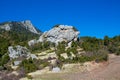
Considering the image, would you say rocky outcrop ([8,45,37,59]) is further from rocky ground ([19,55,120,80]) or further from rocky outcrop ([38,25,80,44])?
rocky ground ([19,55,120,80])

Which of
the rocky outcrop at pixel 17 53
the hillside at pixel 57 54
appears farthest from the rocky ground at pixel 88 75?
the rocky outcrop at pixel 17 53

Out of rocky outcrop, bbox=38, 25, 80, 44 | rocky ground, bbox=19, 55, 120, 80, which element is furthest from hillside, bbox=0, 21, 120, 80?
rocky ground, bbox=19, 55, 120, 80

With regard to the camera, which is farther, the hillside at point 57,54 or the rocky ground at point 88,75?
the hillside at point 57,54

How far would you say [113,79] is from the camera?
34.2 metres

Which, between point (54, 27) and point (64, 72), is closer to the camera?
point (64, 72)

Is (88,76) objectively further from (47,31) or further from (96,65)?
(47,31)

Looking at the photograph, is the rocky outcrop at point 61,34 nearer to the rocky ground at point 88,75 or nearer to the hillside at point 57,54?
the hillside at point 57,54

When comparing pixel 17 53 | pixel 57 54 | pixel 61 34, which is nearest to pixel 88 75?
pixel 57 54

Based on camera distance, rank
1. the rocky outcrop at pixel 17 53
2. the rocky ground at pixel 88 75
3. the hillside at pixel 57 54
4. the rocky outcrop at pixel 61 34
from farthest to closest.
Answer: the rocky outcrop at pixel 61 34
the rocky outcrop at pixel 17 53
the hillside at pixel 57 54
the rocky ground at pixel 88 75

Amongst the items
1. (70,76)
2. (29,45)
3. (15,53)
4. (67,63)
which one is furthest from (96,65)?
(29,45)

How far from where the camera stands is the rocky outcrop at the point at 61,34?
284 feet

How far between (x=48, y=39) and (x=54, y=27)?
5.96m

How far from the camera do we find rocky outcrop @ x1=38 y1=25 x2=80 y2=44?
86.5m

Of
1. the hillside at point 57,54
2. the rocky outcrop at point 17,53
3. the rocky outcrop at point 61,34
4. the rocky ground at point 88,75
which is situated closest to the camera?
the rocky ground at point 88,75
